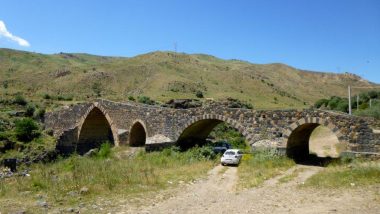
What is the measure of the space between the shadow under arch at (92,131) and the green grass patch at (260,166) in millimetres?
15557

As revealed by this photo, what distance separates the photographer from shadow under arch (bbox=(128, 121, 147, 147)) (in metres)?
25.0

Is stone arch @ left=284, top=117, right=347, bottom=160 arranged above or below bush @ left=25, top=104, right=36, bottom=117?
below

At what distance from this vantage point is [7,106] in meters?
40.7

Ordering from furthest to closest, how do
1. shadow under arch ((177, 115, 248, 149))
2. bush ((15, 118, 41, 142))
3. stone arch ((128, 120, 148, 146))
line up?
bush ((15, 118, 41, 142)), stone arch ((128, 120, 148, 146)), shadow under arch ((177, 115, 248, 149))

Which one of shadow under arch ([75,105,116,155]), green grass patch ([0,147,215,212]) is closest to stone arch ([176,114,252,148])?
green grass patch ([0,147,215,212])

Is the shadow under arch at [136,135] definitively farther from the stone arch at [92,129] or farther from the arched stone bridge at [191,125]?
the stone arch at [92,129]

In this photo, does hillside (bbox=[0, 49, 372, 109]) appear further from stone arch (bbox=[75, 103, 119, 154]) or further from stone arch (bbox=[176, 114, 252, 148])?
stone arch (bbox=[176, 114, 252, 148])

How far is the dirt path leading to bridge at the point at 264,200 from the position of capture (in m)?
8.38

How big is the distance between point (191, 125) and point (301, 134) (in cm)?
602

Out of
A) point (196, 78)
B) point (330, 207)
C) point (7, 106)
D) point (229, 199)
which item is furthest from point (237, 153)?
point (196, 78)

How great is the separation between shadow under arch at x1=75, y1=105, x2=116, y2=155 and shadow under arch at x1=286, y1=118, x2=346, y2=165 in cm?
1551

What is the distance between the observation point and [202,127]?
76.0ft

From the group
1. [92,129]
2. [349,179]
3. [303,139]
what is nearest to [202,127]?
[303,139]

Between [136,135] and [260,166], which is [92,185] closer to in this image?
[260,166]
